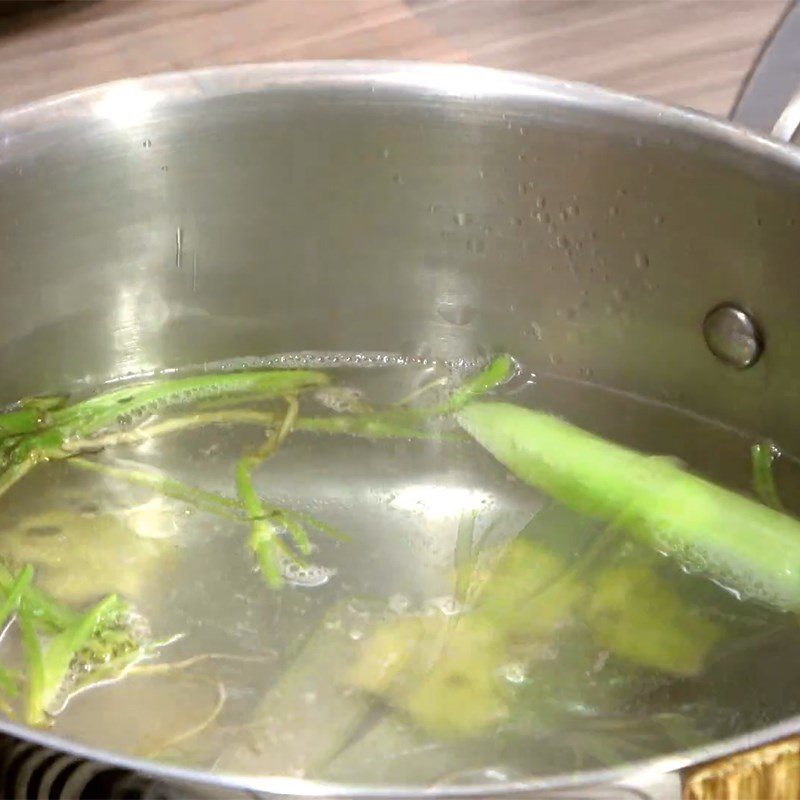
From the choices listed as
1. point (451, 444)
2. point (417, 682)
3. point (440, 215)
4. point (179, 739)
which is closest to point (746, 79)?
point (440, 215)

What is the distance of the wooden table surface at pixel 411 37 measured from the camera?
0.88m

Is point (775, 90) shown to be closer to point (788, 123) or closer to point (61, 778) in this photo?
point (788, 123)

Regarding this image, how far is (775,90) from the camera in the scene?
82 cm

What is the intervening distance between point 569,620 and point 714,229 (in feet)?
0.98

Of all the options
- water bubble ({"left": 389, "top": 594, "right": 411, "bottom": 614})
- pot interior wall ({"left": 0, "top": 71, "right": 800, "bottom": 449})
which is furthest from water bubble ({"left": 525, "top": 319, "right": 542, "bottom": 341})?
water bubble ({"left": 389, "top": 594, "right": 411, "bottom": 614})

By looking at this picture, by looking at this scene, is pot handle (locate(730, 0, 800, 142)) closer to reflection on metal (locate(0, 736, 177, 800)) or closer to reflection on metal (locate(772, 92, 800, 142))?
reflection on metal (locate(772, 92, 800, 142))

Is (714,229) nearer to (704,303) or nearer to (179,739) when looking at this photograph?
(704,303)

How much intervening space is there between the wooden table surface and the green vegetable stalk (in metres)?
0.28

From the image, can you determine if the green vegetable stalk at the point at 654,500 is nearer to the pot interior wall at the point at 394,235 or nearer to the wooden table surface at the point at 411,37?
the pot interior wall at the point at 394,235

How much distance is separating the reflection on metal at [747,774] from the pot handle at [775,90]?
47 centimetres

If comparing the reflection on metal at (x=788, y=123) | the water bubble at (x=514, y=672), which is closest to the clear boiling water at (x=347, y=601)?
the water bubble at (x=514, y=672)

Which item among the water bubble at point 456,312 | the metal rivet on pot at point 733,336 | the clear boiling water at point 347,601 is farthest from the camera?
the water bubble at point 456,312

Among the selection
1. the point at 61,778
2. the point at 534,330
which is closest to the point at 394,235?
the point at 534,330

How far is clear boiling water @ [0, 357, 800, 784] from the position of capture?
2.27 feet
